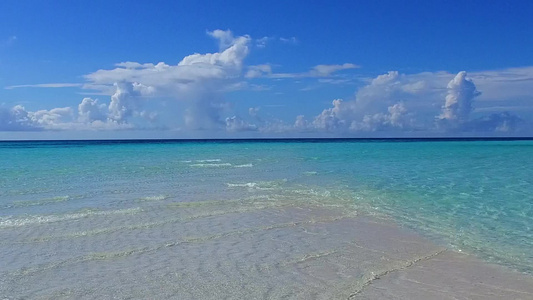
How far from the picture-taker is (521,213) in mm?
12602

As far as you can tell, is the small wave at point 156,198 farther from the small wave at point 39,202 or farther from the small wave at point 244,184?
the small wave at point 244,184

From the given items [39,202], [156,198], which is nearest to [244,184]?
[156,198]

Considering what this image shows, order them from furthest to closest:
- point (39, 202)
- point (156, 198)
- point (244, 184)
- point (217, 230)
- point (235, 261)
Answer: point (244, 184)
point (156, 198)
point (39, 202)
point (217, 230)
point (235, 261)

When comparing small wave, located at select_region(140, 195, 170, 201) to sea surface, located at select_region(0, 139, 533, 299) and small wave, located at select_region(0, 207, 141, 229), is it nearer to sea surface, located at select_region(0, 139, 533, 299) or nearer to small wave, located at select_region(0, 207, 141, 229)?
sea surface, located at select_region(0, 139, 533, 299)

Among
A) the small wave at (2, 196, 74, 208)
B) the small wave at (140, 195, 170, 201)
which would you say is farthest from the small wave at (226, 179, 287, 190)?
the small wave at (2, 196, 74, 208)

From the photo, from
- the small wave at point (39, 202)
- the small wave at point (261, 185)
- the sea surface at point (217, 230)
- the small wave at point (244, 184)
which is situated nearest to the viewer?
the sea surface at point (217, 230)

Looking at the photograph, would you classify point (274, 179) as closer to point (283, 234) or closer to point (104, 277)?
point (283, 234)

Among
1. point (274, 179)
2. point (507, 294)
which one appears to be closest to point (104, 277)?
point (507, 294)

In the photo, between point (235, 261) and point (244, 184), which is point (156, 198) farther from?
point (235, 261)

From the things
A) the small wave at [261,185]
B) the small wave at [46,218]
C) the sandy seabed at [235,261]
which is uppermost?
the sandy seabed at [235,261]

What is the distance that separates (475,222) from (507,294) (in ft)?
17.1

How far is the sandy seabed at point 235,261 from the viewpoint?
21.2 feet

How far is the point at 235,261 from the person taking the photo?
26.0ft

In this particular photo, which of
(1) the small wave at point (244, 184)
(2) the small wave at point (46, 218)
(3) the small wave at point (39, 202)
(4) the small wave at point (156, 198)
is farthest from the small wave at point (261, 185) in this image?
(2) the small wave at point (46, 218)
